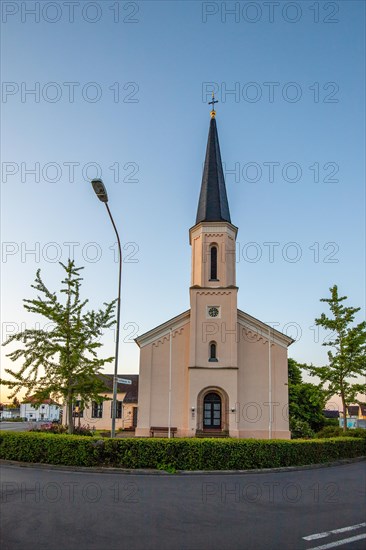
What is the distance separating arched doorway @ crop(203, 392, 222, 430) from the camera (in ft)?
87.7

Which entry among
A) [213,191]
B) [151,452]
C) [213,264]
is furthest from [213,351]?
[151,452]

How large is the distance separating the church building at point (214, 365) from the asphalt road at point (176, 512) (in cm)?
1339

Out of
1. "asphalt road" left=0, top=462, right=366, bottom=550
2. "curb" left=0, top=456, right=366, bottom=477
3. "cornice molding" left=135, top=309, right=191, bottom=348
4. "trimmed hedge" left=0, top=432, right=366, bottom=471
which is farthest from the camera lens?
"cornice molding" left=135, top=309, right=191, bottom=348

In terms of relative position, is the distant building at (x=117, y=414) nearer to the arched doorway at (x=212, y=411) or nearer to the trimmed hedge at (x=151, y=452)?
the arched doorway at (x=212, y=411)

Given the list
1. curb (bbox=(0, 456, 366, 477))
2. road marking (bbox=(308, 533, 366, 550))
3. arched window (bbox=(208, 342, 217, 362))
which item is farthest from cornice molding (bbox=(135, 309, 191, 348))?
road marking (bbox=(308, 533, 366, 550))

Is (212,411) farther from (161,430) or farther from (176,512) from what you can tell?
(176,512)

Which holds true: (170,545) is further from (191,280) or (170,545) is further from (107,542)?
(191,280)

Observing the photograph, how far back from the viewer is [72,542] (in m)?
6.67

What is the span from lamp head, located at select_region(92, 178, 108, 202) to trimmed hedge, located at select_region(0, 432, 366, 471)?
792cm

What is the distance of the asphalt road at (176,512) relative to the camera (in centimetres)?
682

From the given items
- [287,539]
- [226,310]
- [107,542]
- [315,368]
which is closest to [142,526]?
[107,542]

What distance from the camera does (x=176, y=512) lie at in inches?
342

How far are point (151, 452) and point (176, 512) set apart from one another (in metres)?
5.93

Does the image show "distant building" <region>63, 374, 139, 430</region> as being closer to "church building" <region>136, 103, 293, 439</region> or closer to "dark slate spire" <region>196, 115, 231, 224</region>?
"church building" <region>136, 103, 293, 439</region>
